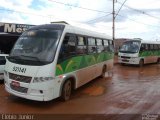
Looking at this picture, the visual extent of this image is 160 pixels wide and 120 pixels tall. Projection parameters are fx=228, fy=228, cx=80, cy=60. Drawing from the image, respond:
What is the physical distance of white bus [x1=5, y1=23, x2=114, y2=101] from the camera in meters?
7.32

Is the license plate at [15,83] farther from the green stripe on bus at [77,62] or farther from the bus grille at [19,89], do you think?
the green stripe on bus at [77,62]

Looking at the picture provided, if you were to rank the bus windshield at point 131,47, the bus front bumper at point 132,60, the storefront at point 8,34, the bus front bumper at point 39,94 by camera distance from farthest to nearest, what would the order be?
the bus windshield at point 131,47
the bus front bumper at point 132,60
the storefront at point 8,34
the bus front bumper at point 39,94

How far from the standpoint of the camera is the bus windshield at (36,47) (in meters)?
7.53

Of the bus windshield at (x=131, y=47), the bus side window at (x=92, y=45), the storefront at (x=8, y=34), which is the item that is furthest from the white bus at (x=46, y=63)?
the bus windshield at (x=131, y=47)

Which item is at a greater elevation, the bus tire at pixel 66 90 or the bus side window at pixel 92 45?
the bus side window at pixel 92 45

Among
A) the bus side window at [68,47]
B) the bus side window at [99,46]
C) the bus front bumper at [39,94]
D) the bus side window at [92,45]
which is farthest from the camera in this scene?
the bus side window at [99,46]

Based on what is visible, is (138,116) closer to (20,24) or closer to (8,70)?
(8,70)

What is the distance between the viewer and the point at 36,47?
26.0ft

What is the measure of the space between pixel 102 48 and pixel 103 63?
1.06 metres

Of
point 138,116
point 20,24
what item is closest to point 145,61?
point 20,24

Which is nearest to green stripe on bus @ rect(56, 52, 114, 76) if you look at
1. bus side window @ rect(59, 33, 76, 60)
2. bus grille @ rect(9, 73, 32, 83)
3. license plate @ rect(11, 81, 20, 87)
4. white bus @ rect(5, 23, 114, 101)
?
white bus @ rect(5, 23, 114, 101)

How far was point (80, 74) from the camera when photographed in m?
9.81

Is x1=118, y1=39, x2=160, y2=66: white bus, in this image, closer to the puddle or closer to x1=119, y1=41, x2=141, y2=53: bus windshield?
x1=119, y1=41, x2=141, y2=53: bus windshield

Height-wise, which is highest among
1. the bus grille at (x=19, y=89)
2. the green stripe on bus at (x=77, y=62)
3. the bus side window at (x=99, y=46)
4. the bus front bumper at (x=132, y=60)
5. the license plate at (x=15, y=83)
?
the bus side window at (x=99, y=46)
